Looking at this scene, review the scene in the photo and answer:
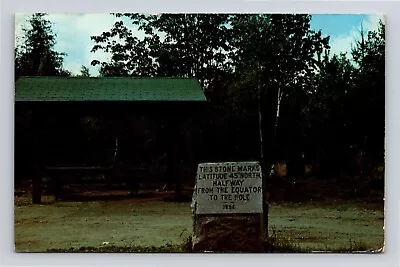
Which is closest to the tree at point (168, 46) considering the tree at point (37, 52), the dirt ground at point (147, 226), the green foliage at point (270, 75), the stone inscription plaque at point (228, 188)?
the green foliage at point (270, 75)

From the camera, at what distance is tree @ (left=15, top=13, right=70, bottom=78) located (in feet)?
14.5

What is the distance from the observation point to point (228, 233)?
4.44 meters

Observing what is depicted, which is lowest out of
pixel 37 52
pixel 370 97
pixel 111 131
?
pixel 111 131

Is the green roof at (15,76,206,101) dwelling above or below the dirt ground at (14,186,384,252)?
above

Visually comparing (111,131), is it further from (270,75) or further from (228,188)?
(270,75)

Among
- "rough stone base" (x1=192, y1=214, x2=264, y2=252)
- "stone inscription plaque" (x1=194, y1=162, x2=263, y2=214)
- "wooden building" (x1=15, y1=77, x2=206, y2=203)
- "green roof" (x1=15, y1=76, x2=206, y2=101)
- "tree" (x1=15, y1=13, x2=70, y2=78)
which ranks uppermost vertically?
"tree" (x1=15, y1=13, x2=70, y2=78)

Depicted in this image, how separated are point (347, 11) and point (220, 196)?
0.75m

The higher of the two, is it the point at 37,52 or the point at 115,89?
the point at 37,52

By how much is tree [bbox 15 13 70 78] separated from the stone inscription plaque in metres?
0.60

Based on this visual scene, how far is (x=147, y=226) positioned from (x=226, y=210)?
0.27 m

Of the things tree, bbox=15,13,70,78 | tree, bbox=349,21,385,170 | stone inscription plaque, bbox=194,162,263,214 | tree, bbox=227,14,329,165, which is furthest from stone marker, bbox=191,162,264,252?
tree, bbox=15,13,70,78

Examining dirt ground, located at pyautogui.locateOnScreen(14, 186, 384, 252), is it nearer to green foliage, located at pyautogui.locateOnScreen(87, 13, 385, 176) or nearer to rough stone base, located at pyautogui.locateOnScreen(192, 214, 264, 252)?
rough stone base, located at pyautogui.locateOnScreen(192, 214, 264, 252)

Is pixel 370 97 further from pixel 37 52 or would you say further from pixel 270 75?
pixel 37 52

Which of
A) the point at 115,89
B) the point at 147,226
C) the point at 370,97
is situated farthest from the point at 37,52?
the point at 370,97
